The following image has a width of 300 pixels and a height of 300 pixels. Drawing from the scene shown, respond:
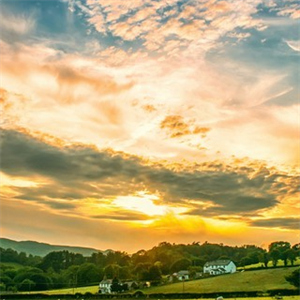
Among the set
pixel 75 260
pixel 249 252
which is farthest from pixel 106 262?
pixel 249 252

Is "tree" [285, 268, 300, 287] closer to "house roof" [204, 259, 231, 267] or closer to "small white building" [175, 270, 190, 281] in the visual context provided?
"small white building" [175, 270, 190, 281]

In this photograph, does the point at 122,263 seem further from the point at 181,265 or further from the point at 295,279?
the point at 295,279

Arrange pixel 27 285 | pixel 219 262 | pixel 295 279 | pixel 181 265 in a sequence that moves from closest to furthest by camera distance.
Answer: pixel 295 279
pixel 27 285
pixel 181 265
pixel 219 262

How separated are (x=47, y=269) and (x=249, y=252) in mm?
52960

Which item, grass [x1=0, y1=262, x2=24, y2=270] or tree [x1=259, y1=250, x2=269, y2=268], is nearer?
tree [x1=259, y1=250, x2=269, y2=268]

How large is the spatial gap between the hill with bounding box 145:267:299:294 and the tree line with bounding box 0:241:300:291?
230 inches

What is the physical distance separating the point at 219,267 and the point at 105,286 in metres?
29.0

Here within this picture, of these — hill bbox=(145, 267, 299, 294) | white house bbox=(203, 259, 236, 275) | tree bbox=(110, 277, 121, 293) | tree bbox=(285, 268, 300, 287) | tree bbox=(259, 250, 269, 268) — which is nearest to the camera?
tree bbox=(285, 268, 300, 287)

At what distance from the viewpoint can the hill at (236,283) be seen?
295ft

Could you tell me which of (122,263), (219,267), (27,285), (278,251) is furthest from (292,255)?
(27,285)

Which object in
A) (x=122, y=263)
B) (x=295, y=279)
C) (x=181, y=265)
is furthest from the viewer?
(x=122, y=263)

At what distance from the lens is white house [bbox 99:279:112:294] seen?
309 ft

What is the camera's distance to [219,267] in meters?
112

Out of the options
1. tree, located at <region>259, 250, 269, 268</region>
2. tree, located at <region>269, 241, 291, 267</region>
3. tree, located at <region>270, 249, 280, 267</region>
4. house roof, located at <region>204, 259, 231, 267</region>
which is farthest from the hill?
house roof, located at <region>204, 259, 231, 267</region>
